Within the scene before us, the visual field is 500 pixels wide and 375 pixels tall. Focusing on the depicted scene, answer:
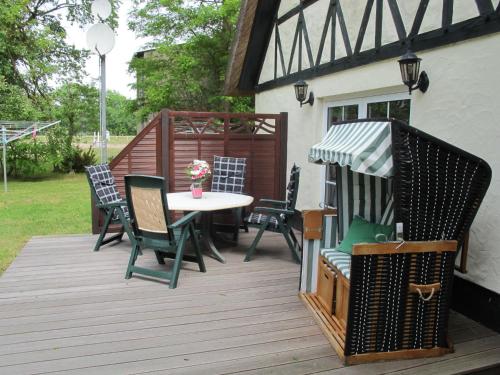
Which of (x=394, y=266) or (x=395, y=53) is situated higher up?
(x=395, y=53)

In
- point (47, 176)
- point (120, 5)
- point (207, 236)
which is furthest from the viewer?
point (120, 5)

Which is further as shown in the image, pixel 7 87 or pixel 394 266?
pixel 7 87

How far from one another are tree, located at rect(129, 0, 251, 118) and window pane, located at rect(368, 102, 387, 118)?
8.40 meters

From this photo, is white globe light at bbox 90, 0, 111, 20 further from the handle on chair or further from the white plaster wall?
the handle on chair

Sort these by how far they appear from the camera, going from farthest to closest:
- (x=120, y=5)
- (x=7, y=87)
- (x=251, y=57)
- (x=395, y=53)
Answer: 1. (x=120, y=5)
2. (x=7, y=87)
3. (x=251, y=57)
4. (x=395, y=53)

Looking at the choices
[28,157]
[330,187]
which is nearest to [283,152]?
[330,187]

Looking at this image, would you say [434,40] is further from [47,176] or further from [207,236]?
[47,176]

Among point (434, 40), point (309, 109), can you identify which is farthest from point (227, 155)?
point (434, 40)

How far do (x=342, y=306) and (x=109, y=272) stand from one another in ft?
8.13

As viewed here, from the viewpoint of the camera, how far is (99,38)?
573cm

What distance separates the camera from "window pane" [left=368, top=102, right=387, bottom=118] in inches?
188

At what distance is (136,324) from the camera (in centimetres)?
324

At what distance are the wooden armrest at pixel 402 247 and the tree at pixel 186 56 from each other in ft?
35.4

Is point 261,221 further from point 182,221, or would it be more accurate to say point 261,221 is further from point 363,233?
point 363,233
